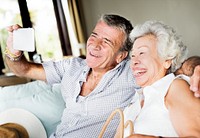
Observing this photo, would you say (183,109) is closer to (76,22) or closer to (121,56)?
(121,56)

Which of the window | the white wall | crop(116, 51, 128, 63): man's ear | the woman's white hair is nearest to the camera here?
the woman's white hair

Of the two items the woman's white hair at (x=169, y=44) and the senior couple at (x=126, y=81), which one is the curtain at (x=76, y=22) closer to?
the senior couple at (x=126, y=81)

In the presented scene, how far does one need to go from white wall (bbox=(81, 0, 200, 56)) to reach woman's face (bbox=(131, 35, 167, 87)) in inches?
78.5

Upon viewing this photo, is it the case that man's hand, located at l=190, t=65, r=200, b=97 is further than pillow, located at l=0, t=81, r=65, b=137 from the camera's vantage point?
No

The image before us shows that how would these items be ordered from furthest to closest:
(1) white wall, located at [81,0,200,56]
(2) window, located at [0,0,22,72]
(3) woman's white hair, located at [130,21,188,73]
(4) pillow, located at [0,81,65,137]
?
1. (2) window, located at [0,0,22,72]
2. (1) white wall, located at [81,0,200,56]
3. (4) pillow, located at [0,81,65,137]
4. (3) woman's white hair, located at [130,21,188,73]

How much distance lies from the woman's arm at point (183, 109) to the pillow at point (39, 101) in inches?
31.8

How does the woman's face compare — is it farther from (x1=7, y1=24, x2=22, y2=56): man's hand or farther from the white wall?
the white wall

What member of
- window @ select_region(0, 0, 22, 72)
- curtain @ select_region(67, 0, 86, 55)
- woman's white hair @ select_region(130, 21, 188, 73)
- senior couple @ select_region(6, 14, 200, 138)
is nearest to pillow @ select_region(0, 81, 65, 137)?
senior couple @ select_region(6, 14, 200, 138)

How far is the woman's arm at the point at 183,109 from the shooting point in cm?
85

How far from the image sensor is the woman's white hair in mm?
1039

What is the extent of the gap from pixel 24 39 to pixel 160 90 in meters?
0.62

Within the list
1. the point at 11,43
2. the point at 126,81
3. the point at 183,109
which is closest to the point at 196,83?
the point at 183,109

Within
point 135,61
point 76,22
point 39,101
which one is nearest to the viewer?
point 135,61

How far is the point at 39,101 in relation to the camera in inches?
64.6
